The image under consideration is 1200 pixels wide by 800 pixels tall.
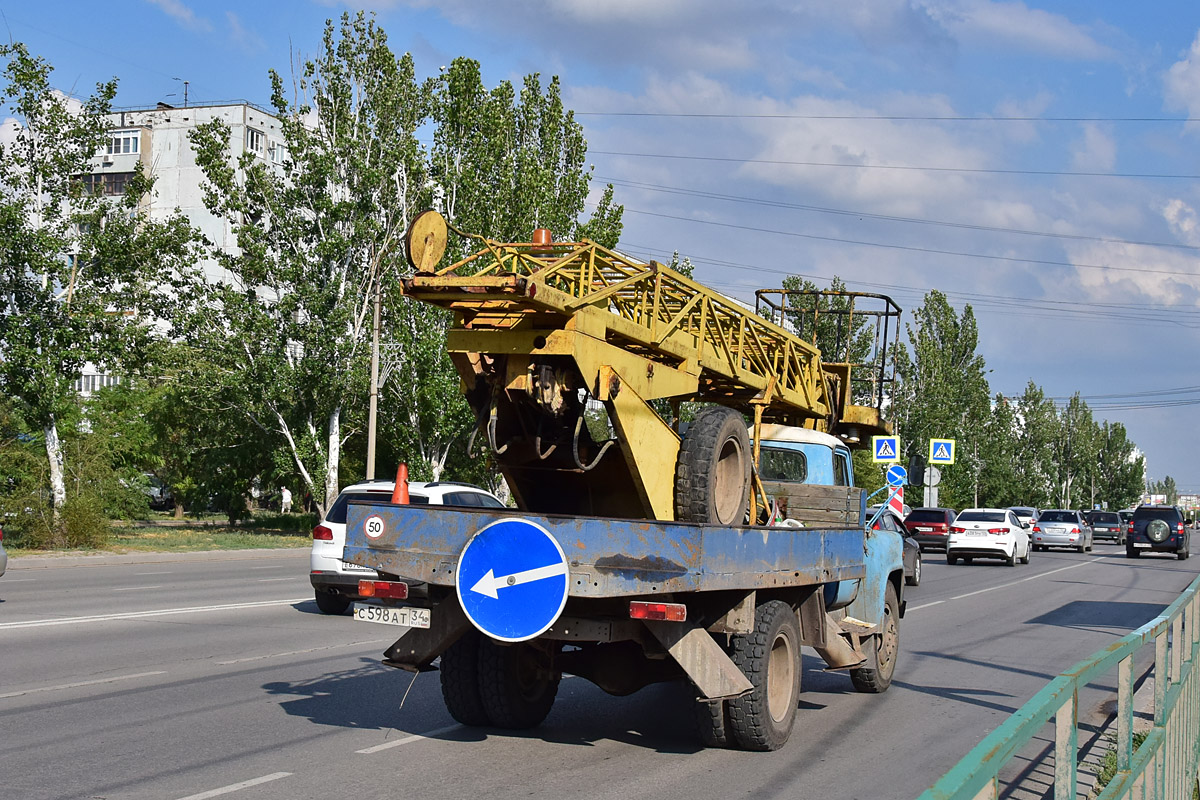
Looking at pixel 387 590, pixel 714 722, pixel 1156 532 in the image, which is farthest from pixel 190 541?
pixel 1156 532

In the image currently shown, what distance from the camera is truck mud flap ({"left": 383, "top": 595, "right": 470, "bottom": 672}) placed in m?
7.29

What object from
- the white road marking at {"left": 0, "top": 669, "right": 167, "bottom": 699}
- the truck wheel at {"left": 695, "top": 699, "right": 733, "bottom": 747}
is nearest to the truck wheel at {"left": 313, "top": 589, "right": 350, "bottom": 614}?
the white road marking at {"left": 0, "top": 669, "right": 167, "bottom": 699}

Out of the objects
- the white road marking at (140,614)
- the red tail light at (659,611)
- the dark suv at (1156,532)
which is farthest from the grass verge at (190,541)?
the dark suv at (1156,532)

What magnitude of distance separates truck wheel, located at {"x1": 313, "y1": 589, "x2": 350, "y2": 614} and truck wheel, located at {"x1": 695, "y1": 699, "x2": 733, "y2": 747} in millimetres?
8536

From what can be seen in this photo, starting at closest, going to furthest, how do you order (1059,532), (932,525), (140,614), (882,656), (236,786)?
(236,786), (882,656), (140,614), (932,525), (1059,532)

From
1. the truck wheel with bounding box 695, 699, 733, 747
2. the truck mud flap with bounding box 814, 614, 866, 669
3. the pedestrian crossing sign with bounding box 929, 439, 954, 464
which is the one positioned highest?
the pedestrian crossing sign with bounding box 929, 439, 954, 464

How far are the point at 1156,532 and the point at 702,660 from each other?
4089 cm

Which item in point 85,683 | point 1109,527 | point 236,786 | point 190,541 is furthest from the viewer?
point 1109,527

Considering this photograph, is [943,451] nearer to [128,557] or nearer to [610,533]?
[128,557]

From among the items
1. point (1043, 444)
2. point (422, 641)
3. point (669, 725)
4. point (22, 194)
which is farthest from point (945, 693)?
point (1043, 444)

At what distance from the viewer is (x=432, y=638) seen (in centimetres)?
736

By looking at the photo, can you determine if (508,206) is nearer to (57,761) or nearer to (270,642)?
(270,642)

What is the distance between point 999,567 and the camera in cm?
3272

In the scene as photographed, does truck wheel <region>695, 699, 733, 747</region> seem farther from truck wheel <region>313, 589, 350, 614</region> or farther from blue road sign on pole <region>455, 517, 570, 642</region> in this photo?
truck wheel <region>313, 589, 350, 614</region>
